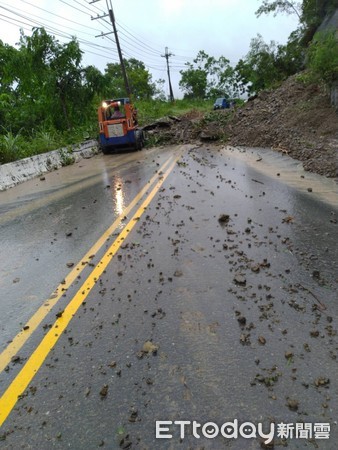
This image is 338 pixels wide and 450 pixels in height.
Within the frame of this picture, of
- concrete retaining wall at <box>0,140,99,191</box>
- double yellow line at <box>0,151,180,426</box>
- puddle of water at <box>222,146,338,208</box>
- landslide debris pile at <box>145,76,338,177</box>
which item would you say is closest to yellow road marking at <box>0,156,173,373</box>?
double yellow line at <box>0,151,180,426</box>

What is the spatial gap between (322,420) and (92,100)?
22.5 metres

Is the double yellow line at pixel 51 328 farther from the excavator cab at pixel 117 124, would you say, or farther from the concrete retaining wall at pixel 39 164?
the excavator cab at pixel 117 124

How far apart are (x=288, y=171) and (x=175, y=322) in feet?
28.4

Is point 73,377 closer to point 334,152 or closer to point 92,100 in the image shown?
point 334,152

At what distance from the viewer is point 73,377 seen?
2.90 m

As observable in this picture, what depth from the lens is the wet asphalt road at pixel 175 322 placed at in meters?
2.50

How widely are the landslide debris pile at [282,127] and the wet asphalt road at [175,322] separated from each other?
5217 mm

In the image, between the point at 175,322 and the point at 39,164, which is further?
the point at 39,164

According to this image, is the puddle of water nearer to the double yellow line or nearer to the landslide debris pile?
the landslide debris pile

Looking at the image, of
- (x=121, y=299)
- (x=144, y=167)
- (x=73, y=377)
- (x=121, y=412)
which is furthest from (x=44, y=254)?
(x=144, y=167)
